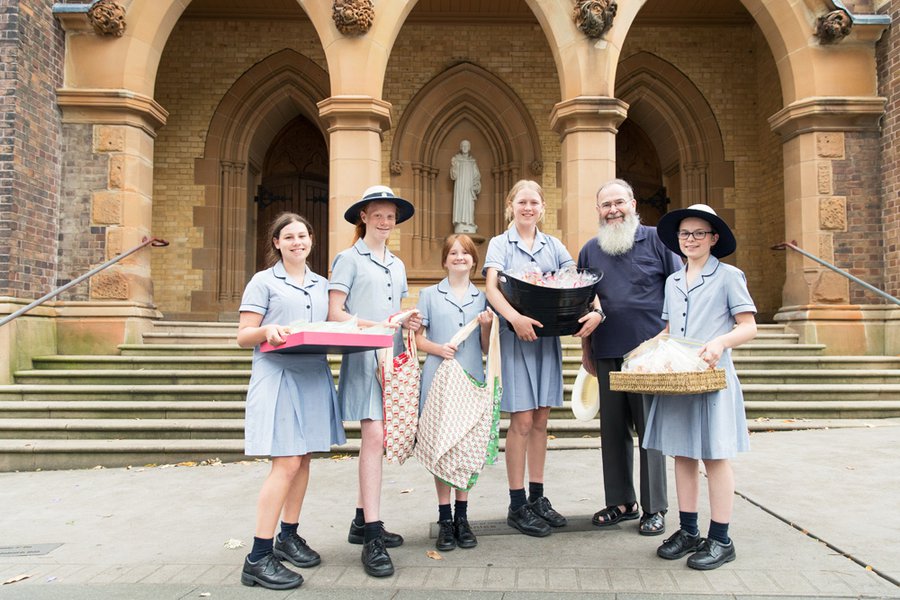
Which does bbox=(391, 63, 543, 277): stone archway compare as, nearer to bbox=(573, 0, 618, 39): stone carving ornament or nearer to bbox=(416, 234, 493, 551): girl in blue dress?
bbox=(573, 0, 618, 39): stone carving ornament

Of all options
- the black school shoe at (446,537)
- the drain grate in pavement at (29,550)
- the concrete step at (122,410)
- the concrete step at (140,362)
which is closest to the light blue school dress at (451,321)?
the black school shoe at (446,537)

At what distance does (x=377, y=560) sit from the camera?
2.97m

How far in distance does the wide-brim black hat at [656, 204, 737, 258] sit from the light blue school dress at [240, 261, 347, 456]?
167cm

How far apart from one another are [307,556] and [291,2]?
11.1m

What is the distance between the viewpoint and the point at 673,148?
13.0 m

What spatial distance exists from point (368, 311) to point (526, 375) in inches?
35.2

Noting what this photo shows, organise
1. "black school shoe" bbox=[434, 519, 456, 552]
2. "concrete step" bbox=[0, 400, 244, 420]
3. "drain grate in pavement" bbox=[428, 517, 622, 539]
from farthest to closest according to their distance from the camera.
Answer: "concrete step" bbox=[0, 400, 244, 420] → "drain grate in pavement" bbox=[428, 517, 622, 539] → "black school shoe" bbox=[434, 519, 456, 552]

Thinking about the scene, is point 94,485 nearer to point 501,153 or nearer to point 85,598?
point 85,598

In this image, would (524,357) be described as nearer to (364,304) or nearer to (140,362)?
(364,304)

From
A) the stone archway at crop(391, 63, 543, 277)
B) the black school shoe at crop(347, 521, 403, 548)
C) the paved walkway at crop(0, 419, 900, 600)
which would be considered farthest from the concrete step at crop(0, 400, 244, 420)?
the stone archway at crop(391, 63, 543, 277)

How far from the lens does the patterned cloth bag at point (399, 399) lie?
10.5 feet

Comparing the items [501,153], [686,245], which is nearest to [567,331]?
[686,245]

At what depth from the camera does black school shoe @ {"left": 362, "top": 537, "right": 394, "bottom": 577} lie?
116 inches

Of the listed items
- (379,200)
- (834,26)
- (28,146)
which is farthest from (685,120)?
(379,200)
